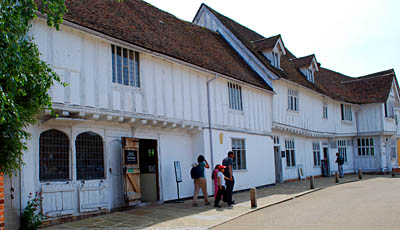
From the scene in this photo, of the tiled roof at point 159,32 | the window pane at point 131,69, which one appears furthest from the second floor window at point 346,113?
the window pane at point 131,69

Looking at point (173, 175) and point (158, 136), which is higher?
point (158, 136)

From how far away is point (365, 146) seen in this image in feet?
107

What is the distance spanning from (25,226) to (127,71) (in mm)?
5607

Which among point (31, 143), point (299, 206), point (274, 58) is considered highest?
point (274, 58)

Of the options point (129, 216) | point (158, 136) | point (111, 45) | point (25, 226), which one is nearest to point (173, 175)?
point (158, 136)

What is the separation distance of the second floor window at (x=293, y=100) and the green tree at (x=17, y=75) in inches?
737

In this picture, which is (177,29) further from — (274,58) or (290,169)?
(290,169)

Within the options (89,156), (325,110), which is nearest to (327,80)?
(325,110)

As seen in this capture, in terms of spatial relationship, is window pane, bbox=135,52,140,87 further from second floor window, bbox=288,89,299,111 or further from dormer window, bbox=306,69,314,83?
dormer window, bbox=306,69,314,83

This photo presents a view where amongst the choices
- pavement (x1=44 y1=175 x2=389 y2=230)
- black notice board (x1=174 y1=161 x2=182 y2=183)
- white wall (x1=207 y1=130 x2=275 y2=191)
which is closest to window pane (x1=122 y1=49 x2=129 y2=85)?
black notice board (x1=174 y1=161 x2=182 y2=183)

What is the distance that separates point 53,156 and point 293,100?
17236 mm

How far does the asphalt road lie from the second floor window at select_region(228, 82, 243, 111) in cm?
562

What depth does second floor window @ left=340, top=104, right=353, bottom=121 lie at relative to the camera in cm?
3181

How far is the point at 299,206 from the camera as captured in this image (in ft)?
43.7
